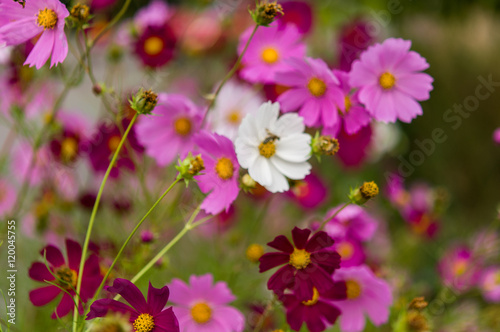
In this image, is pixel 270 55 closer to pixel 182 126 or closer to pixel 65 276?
pixel 182 126

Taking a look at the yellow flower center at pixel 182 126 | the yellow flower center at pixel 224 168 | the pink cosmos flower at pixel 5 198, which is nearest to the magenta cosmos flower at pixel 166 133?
the yellow flower center at pixel 182 126

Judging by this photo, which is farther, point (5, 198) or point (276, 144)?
point (5, 198)

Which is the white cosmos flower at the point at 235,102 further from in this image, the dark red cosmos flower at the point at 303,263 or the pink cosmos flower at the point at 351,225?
the dark red cosmos flower at the point at 303,263

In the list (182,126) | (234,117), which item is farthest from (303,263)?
(234,117)

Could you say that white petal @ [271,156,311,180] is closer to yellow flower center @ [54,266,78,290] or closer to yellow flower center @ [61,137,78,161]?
yellow flower center @ [54,266,78,290]

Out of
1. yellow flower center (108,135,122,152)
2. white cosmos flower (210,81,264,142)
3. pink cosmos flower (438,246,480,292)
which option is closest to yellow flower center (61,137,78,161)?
yellow flower center (108,135,122,152)

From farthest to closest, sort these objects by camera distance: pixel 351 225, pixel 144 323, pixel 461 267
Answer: pixel 461 267 → pixel 351 225 → pixel 144 323

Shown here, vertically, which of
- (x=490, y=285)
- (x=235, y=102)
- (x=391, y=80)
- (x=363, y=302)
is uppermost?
(x=391, y=80)
